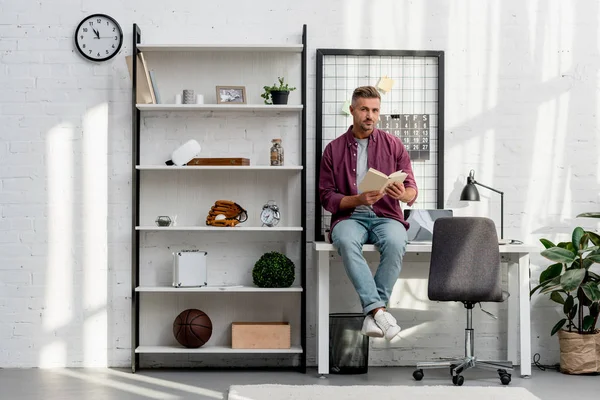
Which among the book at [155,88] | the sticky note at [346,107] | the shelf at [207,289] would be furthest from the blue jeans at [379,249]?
the book at [155,88]

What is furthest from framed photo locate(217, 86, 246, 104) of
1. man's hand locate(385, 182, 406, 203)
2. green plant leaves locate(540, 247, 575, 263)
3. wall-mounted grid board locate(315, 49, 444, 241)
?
green plant leaves locate(540, 247, 575, 263)

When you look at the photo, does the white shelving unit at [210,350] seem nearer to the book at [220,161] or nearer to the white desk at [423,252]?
the white desk at [423,252]

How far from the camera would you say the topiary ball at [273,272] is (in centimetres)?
492

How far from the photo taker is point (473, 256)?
4445 mm

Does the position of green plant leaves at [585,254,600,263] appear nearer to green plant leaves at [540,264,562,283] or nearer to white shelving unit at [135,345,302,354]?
green plant leaves at [540,264,562,283]

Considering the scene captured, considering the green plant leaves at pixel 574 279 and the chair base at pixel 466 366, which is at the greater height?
the green plant leaves at pixel 574 279

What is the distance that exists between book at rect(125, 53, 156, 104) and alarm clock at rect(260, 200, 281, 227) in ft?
3.13

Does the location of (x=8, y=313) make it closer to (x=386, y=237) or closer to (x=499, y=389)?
(x=386, y=237)

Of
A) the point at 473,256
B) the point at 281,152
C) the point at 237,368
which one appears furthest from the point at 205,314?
the point at 473,256

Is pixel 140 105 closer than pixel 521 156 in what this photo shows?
Yes

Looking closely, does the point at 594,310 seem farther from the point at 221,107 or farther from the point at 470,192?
the point at 221,107

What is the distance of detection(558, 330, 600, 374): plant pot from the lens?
4.87 meters

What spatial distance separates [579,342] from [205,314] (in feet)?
7.47

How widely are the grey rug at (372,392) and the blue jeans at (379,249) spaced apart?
0.44m
